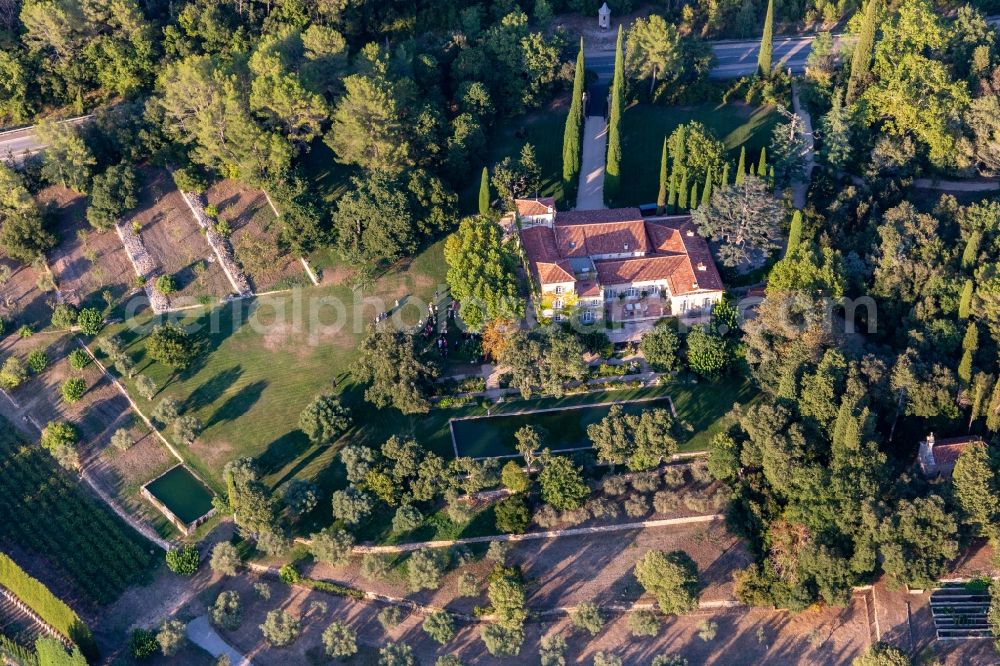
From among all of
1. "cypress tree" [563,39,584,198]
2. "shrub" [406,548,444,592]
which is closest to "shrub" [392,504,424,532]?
"shrub" [406,548,444,592]

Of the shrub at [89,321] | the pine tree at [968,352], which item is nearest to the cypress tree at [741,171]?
the pine tree at [968,352]

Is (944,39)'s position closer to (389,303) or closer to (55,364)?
(389,303)

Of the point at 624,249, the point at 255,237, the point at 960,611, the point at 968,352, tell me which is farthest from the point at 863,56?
the point at 255,237

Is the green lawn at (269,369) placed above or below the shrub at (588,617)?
above

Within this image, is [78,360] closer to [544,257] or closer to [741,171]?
[544,257]

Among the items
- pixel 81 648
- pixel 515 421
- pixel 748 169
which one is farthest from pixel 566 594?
pixel 748 169

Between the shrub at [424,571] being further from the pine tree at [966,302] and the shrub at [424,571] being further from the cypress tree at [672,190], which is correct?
the pine tree at [966,302]
